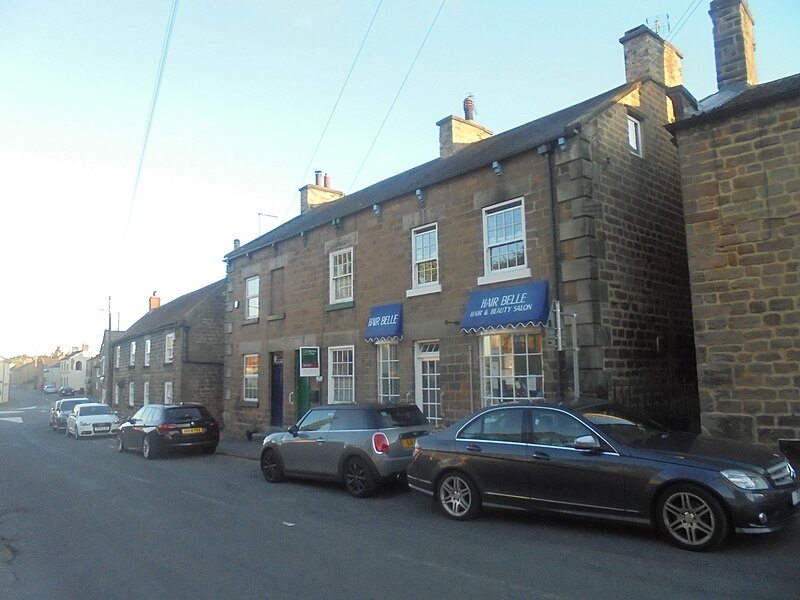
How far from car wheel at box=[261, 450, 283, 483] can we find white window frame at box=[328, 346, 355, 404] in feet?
16.2

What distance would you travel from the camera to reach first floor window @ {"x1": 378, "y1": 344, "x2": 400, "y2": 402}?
14922mm

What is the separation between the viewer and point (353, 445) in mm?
9680

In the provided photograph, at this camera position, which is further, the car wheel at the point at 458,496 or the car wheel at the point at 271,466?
the car wheel at the point at 271,466

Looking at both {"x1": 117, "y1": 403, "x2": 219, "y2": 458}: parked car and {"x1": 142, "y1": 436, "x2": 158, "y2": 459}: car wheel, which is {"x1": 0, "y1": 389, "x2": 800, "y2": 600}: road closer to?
{"x1": 117, "y1": 403, "x2": 219, "y2": 458}: parked car

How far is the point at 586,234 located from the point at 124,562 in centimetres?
899

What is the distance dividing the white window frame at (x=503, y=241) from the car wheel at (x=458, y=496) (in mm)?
5456

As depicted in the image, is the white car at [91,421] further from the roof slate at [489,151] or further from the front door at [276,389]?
the roof slate at [489,151]

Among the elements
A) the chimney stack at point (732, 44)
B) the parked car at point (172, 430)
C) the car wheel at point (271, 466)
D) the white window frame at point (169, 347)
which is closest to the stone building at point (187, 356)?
the white window frame at point (169, 347)

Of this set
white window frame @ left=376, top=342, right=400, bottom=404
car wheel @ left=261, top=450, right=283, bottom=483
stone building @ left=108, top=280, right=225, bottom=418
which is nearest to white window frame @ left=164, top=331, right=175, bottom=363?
stone building @ left=108, top=280, right=225, bottom=418

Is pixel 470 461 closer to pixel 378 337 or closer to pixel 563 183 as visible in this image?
pixel 563 183

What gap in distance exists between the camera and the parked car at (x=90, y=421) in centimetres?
2342

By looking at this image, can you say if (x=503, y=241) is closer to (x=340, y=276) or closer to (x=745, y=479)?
(x=340, y=276)

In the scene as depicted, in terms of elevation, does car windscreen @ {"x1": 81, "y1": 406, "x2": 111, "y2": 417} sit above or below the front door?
below

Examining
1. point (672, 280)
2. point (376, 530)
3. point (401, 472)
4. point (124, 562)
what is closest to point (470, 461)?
point (376, 530)
